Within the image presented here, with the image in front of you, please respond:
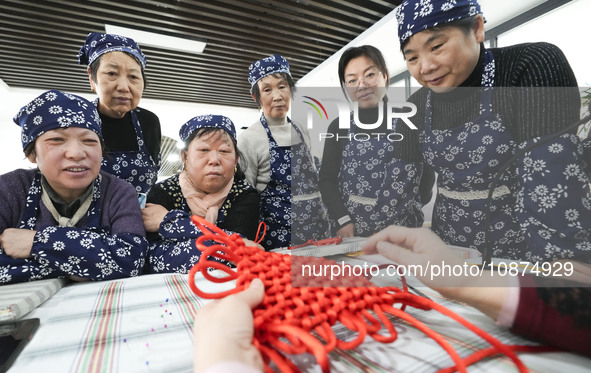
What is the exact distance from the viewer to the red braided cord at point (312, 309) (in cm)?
25

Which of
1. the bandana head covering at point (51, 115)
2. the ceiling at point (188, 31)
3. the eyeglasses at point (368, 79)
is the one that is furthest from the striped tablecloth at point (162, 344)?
the ceiling at point (188, 31)

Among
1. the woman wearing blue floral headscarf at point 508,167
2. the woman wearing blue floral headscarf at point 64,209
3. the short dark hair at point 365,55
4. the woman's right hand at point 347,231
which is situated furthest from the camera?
the short dark hair at point 365,55

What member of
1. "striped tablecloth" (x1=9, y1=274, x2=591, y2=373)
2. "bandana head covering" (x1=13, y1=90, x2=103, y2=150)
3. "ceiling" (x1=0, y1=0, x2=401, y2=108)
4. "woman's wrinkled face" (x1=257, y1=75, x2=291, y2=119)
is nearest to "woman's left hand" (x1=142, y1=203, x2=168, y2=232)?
"bandana head covering" (x1=13, y1=90, x2=103, y2=150)

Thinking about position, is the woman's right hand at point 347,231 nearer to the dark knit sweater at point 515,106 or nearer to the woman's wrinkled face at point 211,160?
the dark knit sweater at point 515,106

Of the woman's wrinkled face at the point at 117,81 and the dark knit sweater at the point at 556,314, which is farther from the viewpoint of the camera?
the woman's wrinkled face at the point at 117,81

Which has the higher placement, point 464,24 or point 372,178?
point 464,24

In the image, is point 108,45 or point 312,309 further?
point 108,45

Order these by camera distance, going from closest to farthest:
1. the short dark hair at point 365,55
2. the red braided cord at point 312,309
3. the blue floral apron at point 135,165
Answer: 1. the red braided cord at point 312,309
2. the short dark hair at point 365,55
3. the blue floral apron at point 135,165

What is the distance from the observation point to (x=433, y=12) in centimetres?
45

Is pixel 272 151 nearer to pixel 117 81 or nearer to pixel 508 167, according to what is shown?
pixel 117 81

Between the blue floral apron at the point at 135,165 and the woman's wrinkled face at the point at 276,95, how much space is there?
0.54 meters

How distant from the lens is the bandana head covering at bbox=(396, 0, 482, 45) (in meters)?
0.44

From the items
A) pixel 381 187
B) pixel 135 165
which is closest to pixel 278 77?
pixel 135 165

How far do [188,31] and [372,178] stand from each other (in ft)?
11.5
